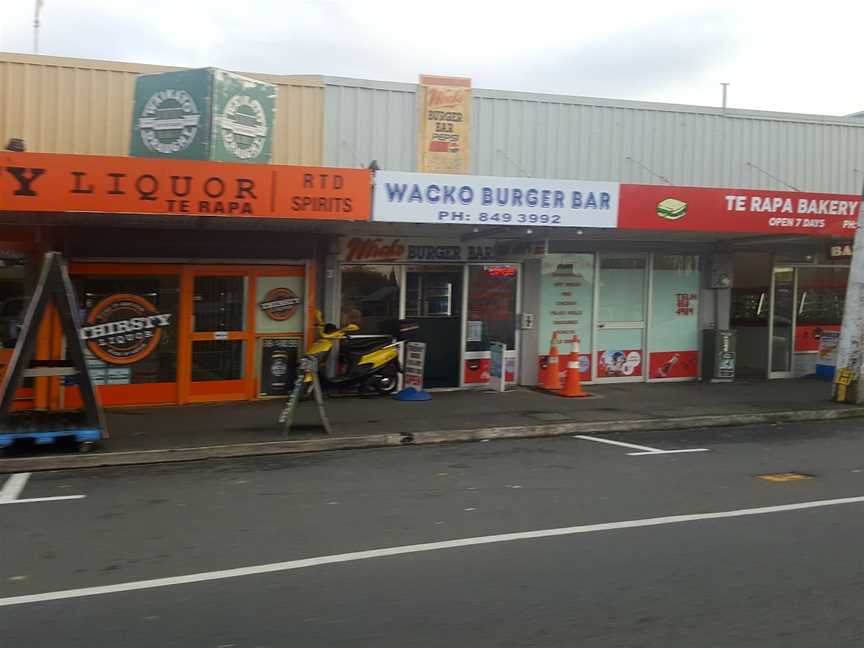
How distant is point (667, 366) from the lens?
1561 cm

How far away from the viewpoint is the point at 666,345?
15.6 metres

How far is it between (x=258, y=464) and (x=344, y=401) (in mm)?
3899

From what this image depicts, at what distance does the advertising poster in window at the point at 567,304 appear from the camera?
14.6 m

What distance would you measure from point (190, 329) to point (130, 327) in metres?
0.84

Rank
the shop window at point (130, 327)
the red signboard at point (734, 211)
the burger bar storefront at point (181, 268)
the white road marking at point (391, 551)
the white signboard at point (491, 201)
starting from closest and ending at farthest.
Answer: the white road marking at point (391, 551) < the burger bar storefront at point (181, 268) < the white signboard at point (491, 201) < the shop window at point (130, 327) < the red signboard at point (734, 211)

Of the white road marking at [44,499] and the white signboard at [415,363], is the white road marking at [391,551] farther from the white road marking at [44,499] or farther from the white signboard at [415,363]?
the white signboard at [415,363]

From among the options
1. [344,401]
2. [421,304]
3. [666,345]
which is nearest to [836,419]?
[666,345]

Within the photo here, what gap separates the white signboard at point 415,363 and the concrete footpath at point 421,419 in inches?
17.5

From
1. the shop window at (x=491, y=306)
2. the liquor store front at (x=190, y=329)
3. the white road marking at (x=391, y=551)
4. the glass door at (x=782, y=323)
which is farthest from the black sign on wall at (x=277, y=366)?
the glass door at (x=782, y=323)

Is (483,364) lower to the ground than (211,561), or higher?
higher

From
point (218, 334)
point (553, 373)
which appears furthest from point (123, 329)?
point (553, 373)

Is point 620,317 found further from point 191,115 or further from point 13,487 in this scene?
point 13,487

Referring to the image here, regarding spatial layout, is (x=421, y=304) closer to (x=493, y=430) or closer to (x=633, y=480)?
(x=493, y=430)

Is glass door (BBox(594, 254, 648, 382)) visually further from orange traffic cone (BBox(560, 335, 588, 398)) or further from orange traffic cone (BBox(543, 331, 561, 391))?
orange traffic cone (BBox(560, 335, 588, 398))
